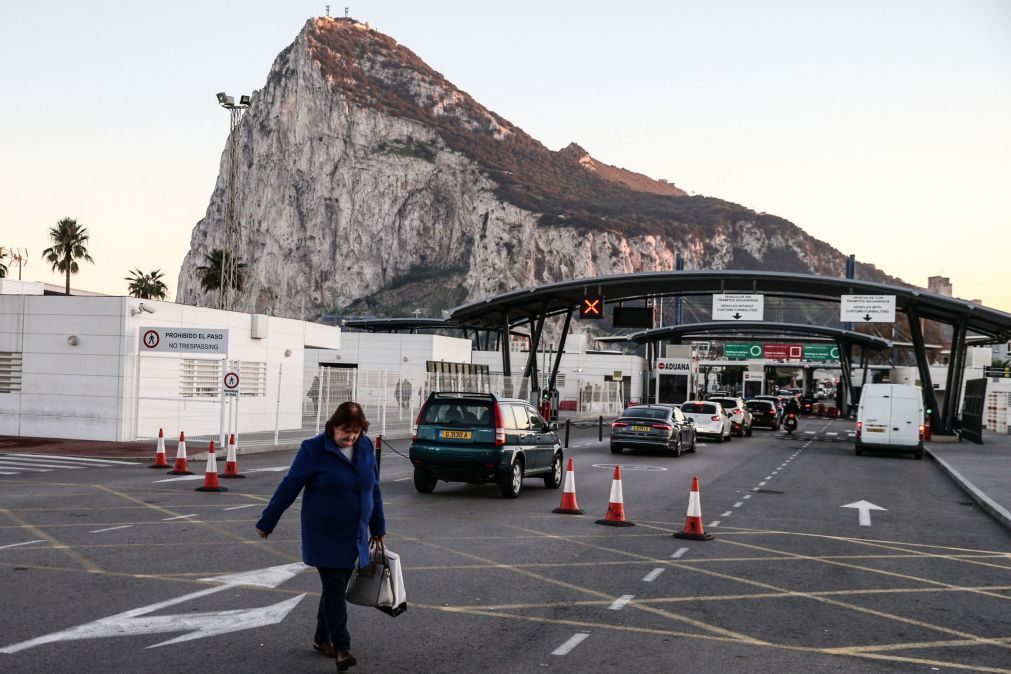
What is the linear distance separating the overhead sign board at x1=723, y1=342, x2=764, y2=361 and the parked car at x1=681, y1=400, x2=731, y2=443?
61.4 m

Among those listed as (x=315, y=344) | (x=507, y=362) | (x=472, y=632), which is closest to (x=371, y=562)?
(x=472, y=632)

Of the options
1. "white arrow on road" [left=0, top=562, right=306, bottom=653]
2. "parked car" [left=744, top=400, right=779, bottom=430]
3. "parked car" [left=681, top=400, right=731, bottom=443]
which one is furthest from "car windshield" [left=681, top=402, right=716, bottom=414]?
"white arrow on road" [left=0, top=562, right=306, bottom=653]

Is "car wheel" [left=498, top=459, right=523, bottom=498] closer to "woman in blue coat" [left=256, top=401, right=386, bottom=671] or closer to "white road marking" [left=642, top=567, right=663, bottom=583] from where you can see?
"white road marking" [left=642, top=567, right=663, bottom=583]

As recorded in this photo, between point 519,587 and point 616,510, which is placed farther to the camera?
point 616,510

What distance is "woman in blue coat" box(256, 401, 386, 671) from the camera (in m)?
6.89

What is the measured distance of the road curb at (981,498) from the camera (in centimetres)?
1657

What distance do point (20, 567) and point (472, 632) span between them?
4888mm

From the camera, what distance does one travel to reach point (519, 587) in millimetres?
9867

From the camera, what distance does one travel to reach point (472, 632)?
8000 millimetres

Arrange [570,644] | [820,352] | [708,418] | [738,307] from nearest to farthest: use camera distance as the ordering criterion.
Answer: [570,644], [708,418], [738,307], [820,352]

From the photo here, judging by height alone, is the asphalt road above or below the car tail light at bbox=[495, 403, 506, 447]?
below

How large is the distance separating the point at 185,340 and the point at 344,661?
22.9 m

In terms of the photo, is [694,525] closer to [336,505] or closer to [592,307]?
[336,505]

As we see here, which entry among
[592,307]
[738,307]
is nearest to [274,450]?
[592,307]
